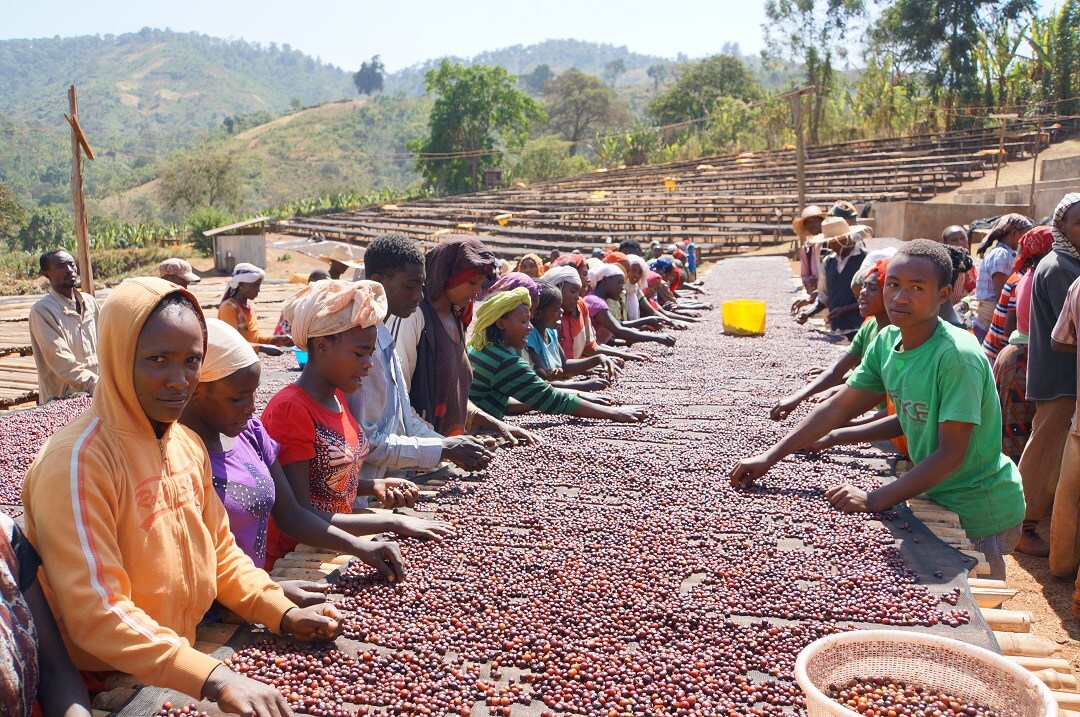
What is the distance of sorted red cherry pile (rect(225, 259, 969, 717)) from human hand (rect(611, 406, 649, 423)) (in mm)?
695

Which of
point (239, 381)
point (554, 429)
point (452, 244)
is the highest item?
point (452, 244)

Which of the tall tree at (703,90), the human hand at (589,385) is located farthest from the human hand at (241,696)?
the tall tree at (703,90)

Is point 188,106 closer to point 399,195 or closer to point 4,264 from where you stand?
point 399,195

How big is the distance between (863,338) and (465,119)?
4163 centimetres

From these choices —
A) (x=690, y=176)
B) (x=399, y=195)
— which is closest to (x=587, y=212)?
(x=690, y=176)

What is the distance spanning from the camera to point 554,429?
412 centimetres

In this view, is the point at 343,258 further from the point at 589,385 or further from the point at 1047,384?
the point at 1047,384

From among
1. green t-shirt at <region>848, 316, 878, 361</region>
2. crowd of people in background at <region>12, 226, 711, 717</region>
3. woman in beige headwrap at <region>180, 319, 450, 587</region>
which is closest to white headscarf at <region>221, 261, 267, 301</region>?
crowd of people in background at <region>12, 226, 711, 717</region>

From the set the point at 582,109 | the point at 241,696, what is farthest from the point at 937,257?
the point at 582,109

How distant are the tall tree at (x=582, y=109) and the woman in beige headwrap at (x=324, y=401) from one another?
193 feet

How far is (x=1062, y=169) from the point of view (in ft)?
56.1

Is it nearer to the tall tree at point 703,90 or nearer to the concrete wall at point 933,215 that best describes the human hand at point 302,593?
the concrete wall at point 933,215

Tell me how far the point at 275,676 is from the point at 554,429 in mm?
2399

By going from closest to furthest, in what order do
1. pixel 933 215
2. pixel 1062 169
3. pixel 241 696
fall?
pixel 241 696 < pixel 933 215 < pixel 1062 169
